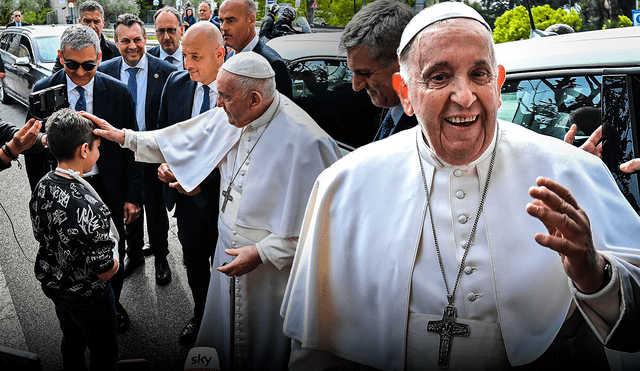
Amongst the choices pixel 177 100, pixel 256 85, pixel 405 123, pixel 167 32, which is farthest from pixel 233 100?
pixel 167 32

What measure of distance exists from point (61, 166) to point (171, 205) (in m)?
0.96

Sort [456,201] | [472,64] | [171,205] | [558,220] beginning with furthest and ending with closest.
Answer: [171,205]
[456,201]
[472,64]
[558,220]

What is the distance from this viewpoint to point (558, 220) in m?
1.19

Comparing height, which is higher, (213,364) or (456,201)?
(456,201)

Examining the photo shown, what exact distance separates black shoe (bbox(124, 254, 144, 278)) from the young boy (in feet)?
5.67

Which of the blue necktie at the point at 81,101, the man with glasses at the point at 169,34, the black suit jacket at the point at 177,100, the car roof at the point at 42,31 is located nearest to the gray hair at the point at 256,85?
the black suit jacket at the point at 177,100

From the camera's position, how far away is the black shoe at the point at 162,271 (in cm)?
432

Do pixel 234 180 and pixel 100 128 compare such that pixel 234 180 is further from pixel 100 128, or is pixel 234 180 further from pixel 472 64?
pixel 472 64

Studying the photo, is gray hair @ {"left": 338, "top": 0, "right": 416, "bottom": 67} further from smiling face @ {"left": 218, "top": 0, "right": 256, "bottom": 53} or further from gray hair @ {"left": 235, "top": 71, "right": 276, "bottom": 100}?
smiling face @ {"left": 218, "top": 0, "right": 256, "bottom": 53}

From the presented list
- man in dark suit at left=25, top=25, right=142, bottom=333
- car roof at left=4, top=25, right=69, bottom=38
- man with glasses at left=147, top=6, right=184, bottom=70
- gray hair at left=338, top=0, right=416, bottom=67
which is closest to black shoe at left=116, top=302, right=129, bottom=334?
man in dark suit at left=25, top=25, right=142, bottom=333

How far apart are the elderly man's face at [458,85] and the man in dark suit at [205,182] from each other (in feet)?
6.90


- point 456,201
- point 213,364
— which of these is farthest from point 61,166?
point 456,201

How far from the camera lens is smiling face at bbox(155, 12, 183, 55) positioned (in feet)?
17.5

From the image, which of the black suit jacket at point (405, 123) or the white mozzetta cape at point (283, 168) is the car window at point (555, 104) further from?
the white mozzetta cape at point (283, 168)
